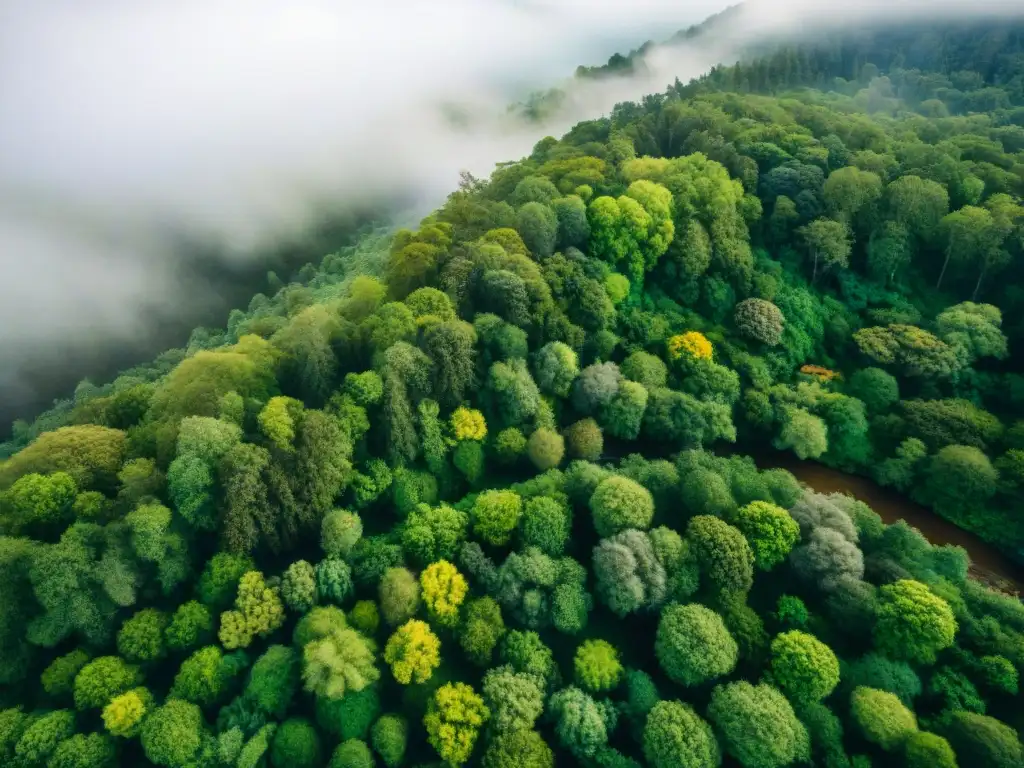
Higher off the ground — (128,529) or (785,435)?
(128,529)

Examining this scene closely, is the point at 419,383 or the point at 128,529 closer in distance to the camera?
the point at 128,529

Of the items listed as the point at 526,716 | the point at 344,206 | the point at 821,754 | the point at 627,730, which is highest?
the point at 344,206

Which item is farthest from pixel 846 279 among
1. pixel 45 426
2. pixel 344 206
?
pixel 344 206

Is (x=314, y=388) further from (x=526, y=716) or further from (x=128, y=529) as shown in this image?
(x=526, y=716)

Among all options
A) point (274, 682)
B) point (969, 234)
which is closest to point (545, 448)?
point (274, 682)

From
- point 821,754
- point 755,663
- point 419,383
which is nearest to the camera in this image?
point 821,754

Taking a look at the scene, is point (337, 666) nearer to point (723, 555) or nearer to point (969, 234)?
point (723, 555)

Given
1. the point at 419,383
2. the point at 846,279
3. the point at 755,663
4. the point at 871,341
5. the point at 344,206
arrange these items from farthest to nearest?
the point at 344,206 < the point at 846,279 < the point at 871,341 < the point at 419,383 < the point at 755,663

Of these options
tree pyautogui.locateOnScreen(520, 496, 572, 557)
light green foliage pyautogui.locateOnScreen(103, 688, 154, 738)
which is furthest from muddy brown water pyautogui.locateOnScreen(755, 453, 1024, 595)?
light green foliage pyautogui.locateOnScreen(103, 688, 154, 738)
